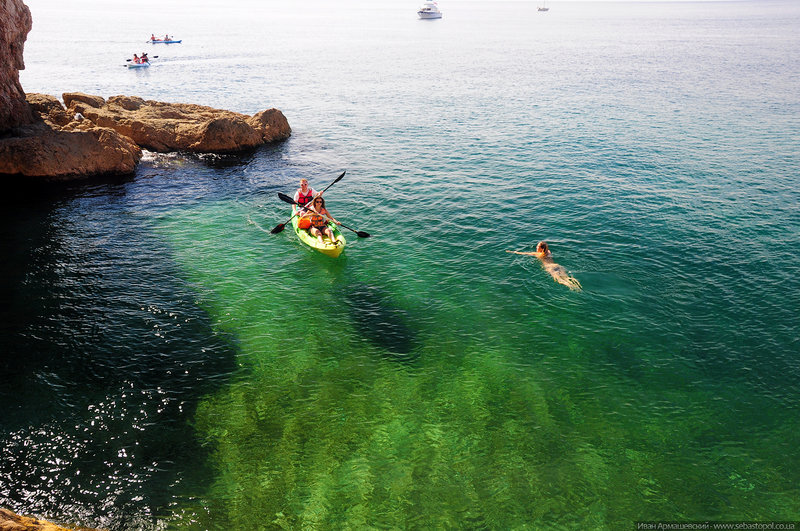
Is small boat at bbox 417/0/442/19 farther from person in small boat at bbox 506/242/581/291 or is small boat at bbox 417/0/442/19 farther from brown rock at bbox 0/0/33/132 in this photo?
person in small boat at bbox 506/242/581/291

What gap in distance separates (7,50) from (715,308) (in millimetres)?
36494

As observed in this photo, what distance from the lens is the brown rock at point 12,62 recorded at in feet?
87.3

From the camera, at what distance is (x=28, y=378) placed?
13570 mm

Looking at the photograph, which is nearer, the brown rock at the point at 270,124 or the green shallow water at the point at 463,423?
the green shallow water at the point at 463,423

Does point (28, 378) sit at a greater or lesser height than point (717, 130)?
lesser

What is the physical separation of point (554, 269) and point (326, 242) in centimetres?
929

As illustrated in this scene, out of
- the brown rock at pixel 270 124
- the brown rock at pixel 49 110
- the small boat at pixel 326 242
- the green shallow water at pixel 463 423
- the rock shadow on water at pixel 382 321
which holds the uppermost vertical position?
the brown rock at pixel 49 110

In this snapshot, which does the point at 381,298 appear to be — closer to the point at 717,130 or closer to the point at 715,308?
the point at 715,308

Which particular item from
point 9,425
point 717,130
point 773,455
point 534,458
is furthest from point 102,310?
point 717,130

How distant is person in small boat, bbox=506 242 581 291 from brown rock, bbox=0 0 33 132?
2932 cm

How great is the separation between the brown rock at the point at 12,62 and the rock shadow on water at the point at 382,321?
23.9 m

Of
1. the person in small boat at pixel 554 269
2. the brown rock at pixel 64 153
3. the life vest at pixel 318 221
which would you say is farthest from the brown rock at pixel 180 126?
the person in small boat at pixel 554 269

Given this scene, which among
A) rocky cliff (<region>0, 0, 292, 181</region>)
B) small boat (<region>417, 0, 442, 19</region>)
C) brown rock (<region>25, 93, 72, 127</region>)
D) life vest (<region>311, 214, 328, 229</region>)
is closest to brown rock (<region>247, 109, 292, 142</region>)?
rocky cliff (<region>0, 0, 292, 181</region>)

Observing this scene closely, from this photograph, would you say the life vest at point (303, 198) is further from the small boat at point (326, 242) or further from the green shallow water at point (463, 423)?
the green shallow water at point (463, 423)
